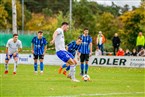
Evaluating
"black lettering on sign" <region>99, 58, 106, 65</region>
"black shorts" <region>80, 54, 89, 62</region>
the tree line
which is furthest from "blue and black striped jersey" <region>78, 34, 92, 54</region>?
the tree line

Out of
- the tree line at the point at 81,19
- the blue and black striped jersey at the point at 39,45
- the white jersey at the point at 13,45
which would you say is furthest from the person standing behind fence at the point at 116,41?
the white jersey at the point at 13,45

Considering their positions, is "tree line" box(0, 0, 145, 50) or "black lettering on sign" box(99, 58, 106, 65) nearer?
"black lettering on sign" box(99, 58, 106, 65)

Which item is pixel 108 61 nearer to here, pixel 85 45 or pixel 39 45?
pixel 39 45

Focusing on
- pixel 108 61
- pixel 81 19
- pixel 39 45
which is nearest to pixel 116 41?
pixel 108 61

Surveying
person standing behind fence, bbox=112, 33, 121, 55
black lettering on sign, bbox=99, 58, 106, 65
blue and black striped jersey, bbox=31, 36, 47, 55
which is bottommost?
black lettering on sign, bbox=99, 58, 106, 65

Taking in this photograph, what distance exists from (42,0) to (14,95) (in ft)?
377

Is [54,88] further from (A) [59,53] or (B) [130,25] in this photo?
(B) [130,25]

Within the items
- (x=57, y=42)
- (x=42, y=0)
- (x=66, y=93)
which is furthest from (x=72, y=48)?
(x=42, y=0)

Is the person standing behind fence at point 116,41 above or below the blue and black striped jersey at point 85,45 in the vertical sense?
below

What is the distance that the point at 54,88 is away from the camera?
17859 mm

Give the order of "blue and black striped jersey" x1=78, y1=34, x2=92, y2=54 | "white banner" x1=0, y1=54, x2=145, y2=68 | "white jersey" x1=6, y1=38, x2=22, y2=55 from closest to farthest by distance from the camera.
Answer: "blue and black striped jersey" x1=78, y1=34, x2=92, y2=54
"white jersey" x1=6, y1=38, x2=22, y2=55
"white banner" x1=0, y1=54, x2=145, y2=68

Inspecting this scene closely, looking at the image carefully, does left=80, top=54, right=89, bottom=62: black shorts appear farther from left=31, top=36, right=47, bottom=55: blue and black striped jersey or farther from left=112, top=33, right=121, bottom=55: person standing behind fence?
left=112, top=33, right=121, bottom=55: person standing behind fence

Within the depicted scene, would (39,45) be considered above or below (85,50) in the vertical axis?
above

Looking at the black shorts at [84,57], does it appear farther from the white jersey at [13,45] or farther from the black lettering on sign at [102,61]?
the black lettering on sign at [102,61]
